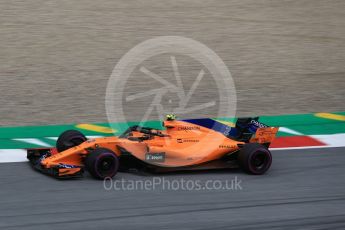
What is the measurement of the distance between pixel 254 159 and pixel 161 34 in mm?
7440

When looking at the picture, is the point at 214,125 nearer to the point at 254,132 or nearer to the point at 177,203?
the point at 254,132

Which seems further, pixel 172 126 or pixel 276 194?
pixel 172 126

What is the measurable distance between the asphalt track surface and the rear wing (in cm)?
45

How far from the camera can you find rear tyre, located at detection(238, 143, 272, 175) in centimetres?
897

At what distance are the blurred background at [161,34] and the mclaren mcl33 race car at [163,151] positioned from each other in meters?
A: 2.81

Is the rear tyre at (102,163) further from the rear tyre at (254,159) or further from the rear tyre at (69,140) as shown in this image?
the rear tyre at (254,159)

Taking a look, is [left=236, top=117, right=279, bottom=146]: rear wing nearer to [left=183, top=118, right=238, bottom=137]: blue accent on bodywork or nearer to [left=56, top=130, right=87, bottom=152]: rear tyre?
[left=183, top=118, right=238, bottom=137]: blue accent on bodywork

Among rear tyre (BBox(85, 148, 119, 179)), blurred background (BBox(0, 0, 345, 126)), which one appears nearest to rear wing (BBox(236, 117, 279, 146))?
rear tyre (BBox(85, 148, 119, 179))

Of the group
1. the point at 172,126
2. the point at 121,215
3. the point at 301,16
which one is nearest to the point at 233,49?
the point at 301,16

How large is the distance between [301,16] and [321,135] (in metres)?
7.23

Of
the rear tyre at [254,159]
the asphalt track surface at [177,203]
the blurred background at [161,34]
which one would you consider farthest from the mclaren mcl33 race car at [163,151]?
the blurred background at [161,34]

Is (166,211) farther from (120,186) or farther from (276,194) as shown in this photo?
(276,194)

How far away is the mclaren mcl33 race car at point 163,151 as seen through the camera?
852cm

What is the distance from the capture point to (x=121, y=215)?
7.38m
